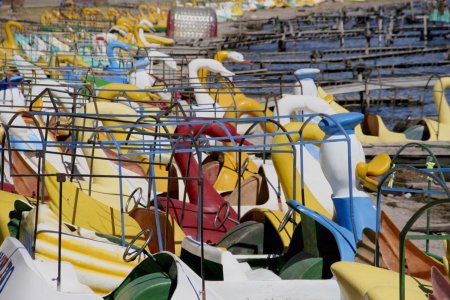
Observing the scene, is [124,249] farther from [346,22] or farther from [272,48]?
[346,22]

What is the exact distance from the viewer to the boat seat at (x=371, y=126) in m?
16.8

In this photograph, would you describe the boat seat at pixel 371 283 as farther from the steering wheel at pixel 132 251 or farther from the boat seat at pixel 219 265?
the steering wheel at pixel 132 251

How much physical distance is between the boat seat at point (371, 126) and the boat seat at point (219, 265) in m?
9.78

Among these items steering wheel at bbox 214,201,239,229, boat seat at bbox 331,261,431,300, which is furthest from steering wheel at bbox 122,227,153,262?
steering wheel at bbox 214,201,239,229

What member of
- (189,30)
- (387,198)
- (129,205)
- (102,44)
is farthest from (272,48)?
(129,205)

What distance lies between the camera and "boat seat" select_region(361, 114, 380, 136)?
1677cm

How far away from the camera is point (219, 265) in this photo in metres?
6.76

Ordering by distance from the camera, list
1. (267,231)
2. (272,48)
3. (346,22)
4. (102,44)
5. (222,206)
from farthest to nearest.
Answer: (346,22), (272,48), (102,44), (222,206), (267,231)

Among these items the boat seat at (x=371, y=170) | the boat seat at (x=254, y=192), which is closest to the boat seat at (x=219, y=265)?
the boat seat at (x=371, y=170)

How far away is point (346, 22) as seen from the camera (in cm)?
5994

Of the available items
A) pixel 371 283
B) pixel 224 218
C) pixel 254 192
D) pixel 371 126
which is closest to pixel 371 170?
pixel 224 218

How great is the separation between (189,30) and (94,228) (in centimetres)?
3223

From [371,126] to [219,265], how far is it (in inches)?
411

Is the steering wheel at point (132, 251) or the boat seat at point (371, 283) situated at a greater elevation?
the boat seat at point (371, 283)
